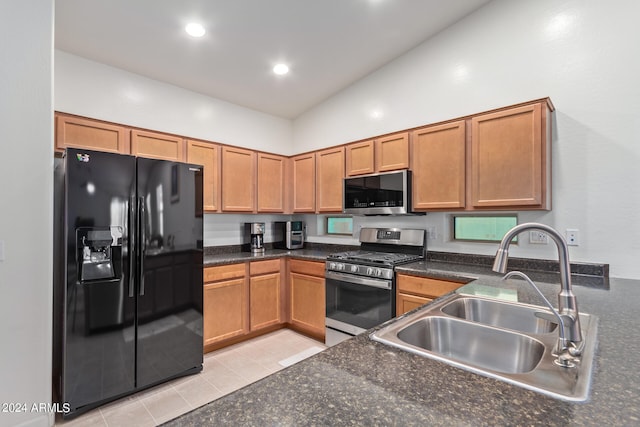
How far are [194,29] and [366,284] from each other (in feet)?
8.44

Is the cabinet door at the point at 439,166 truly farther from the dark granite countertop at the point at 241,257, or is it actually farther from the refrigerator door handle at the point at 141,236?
the refrigerator door handle at the point at 141,236

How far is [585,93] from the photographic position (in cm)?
224

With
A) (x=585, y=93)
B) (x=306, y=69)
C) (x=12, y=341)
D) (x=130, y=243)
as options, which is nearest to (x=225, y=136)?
(x=306, y=69)

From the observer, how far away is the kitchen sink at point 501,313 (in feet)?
4.42

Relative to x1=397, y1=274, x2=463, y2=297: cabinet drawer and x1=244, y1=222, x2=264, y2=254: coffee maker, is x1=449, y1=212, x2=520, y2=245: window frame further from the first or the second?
x1=244, y1=222, x2=264, y2=254: coffee maker

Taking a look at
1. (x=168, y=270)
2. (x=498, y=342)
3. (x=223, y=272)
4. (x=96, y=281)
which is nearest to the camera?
(x=498, y=342)

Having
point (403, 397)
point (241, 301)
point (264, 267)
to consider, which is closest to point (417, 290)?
point (264, 267)

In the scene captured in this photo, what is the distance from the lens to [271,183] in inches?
152

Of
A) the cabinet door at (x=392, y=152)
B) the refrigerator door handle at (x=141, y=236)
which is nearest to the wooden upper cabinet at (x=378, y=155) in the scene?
the cabinet door at (x=392, y=152)

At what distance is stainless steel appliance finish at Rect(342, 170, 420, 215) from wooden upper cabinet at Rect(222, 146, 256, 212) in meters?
1.12

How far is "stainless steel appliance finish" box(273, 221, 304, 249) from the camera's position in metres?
3.97

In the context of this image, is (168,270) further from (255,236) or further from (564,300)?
(564,300)

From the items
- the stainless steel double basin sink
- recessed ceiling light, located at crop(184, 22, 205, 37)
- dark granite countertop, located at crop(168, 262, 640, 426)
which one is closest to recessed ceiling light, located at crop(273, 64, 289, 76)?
recessed ceiling light, located at crop(184, 22, 205, 37)

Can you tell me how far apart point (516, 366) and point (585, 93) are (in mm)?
2221
